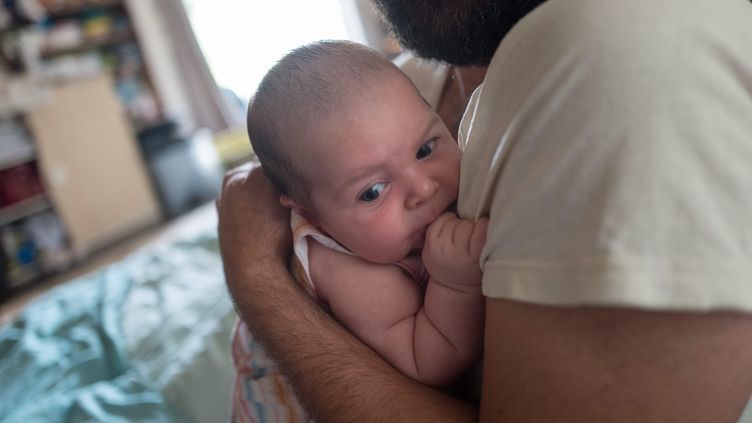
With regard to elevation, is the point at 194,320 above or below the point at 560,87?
below

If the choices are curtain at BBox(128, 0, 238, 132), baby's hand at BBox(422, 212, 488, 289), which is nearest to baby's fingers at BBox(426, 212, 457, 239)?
baby's hand at BBox(422, 212, 488, 289)

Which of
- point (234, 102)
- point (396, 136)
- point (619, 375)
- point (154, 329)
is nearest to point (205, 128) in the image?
→ point (234, 102)

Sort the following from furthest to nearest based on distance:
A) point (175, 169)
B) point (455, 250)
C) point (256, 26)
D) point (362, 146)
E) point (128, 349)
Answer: point (256, 26), point (175, 169), point (128, 349), point (362, 146), point (455, 250)

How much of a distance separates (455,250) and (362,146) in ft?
0.66

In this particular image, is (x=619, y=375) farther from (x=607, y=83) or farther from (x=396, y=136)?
(x=396, y=136)

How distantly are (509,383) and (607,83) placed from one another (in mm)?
299

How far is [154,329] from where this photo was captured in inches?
61.3

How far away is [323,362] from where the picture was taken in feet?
2.48

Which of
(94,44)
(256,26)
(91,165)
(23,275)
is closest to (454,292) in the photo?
(23,275)

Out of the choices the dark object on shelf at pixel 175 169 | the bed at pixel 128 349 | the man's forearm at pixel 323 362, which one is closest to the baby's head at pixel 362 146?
the man's forearm at pixel 323 362

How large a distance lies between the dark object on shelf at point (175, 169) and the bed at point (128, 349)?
2610 millimetres

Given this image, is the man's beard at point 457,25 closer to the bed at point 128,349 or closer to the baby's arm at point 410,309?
the baby's arm at point 410,309

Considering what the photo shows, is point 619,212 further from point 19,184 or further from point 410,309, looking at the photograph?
point 19,184

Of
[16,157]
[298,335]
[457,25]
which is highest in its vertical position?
[457,25]
